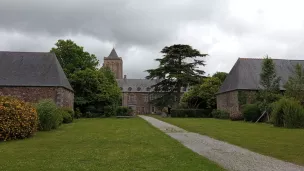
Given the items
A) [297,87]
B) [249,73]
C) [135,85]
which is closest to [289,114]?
[297,87]

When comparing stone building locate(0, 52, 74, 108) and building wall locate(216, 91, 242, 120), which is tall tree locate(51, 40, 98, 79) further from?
building wall locate(216, 91, 242, 120)

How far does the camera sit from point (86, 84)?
130 feet

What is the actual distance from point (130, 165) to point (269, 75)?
24140 millimetres

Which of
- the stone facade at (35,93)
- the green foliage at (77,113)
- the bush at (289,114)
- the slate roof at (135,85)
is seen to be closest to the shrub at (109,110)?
the green foliage at (77,113)

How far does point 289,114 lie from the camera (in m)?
19.6

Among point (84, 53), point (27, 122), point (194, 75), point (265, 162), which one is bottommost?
point (265, 162)

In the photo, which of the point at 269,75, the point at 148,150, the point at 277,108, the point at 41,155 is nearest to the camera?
the point at 41,155

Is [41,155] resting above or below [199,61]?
below

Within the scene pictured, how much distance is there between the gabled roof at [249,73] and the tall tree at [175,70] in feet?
16.1

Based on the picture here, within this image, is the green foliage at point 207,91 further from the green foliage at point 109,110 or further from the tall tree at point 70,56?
the tall tree at point 70,56

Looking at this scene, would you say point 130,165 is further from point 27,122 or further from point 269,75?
point 269,75

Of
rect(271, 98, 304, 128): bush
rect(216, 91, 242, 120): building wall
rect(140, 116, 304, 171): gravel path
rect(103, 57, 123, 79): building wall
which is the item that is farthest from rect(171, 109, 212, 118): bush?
rect(103, 57, 123, 79): building wall

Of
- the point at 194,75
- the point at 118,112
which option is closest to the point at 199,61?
the point at 194,75

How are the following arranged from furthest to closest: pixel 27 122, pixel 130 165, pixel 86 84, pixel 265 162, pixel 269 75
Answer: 1. pixel 86 84
2. pixel 269 75
3. pixel 27 122
4. pixel 265 162
5. pixel 130 165
